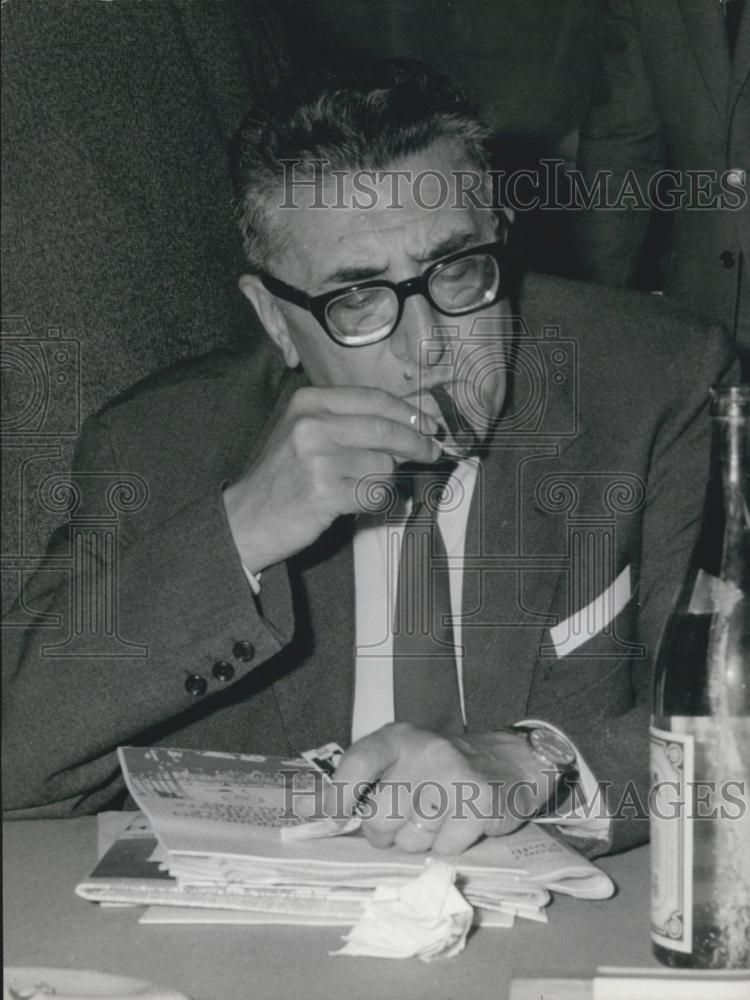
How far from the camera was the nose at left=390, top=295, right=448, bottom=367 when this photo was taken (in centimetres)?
119

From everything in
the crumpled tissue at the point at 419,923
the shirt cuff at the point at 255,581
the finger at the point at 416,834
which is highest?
the shirt cuff at the point at 255,581

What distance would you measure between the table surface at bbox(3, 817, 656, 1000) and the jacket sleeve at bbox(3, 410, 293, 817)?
28cm

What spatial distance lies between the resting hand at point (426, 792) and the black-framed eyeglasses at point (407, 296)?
498 millimetres

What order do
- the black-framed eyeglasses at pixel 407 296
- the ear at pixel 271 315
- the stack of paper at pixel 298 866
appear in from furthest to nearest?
the ear at pixel 271 315 < the black-framed eyeglasses at pixel 407 296 < the stack of paper at pixel 298 866

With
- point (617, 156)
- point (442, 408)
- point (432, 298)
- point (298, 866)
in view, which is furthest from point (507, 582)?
point (617, 156)

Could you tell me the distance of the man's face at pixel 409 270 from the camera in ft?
3.92

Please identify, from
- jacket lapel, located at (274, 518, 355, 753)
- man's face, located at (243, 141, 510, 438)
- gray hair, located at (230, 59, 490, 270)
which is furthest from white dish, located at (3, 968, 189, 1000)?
gray hair, located at (230, 59, 490, 270)

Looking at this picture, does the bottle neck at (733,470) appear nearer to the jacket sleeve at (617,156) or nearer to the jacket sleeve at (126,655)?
the jacket sleeve at (126,655)

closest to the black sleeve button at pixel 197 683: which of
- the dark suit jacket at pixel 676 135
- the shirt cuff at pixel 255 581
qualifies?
the shirt cuff at pixel 255 581

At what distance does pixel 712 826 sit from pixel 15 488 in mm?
1032

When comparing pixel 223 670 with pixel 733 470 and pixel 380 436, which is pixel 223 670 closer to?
pixel 380 436

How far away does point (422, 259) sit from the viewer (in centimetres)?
119

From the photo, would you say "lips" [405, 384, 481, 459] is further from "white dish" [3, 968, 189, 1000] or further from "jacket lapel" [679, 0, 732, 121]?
"jacket lapel" [679, 0, 732, 121]

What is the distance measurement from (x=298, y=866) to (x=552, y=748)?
0.87ft
